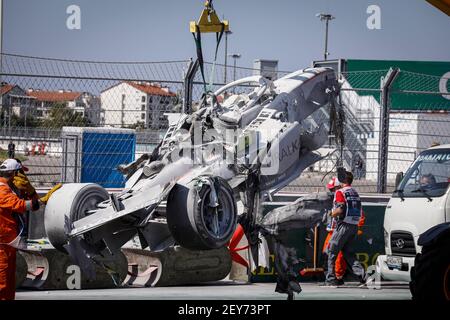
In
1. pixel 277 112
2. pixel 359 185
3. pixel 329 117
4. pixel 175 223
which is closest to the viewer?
pixel 175 223

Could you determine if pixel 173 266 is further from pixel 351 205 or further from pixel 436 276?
pixel 436 276

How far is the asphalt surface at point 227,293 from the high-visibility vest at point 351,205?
3.61ft

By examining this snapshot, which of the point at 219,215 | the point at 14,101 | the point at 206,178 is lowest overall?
the point at 219,215

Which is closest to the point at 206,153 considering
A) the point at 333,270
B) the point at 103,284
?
the point at 103,284

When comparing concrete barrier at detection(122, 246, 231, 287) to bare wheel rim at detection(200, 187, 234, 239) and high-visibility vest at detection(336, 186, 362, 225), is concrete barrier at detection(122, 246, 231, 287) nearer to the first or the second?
high-visibility vest at detection(336, 186, 362, 225)

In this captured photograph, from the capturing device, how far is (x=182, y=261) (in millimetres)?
13648

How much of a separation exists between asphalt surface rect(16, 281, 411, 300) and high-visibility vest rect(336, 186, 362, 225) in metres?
1.10

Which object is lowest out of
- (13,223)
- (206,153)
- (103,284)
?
(103,284)

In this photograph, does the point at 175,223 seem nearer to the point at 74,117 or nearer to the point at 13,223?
the point at 13,223

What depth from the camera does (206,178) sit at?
31.7 ft

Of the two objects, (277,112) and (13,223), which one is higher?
(277,112)

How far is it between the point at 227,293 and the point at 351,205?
255 cm

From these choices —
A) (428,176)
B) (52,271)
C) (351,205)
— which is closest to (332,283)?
(351,205)
